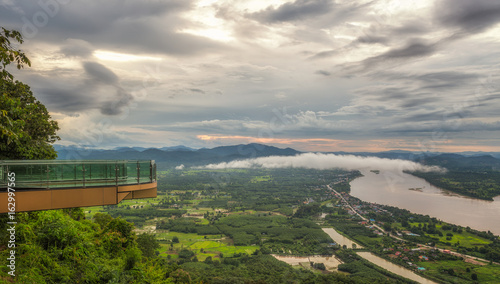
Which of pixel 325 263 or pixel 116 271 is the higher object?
pixel 116 271

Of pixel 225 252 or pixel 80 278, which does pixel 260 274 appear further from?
pixel 80 278

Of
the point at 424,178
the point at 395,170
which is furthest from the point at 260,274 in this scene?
the point at 395,170

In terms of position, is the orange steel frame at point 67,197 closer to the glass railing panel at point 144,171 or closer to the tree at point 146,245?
the glass railing panel at point 144,171

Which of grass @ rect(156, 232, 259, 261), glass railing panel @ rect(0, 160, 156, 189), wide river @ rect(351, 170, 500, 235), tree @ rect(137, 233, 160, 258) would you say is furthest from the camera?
wide river @ rect(351, 170, 500, 235)

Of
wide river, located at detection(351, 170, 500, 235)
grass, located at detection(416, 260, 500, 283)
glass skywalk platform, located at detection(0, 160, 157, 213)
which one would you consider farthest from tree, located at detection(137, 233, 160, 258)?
wide river, located at detection(351, 170, 500, 235)

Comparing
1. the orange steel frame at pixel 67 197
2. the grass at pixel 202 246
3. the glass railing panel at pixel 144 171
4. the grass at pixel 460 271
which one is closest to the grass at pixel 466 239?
the grass at pixel 460 271

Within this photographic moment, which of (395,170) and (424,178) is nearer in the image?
(424,178)

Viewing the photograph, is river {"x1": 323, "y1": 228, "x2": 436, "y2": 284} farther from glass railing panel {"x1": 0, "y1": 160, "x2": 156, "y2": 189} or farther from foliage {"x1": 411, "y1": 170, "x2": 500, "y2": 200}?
foliage {"x1": 411, "y1": 170, "x2": 500, "y2": 200}
